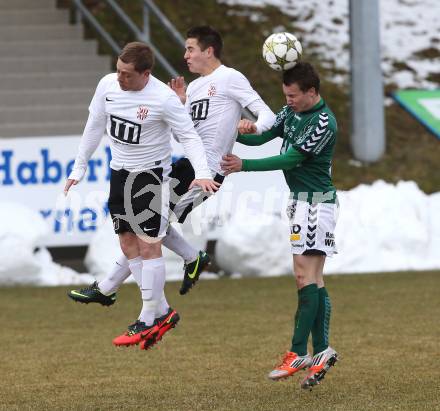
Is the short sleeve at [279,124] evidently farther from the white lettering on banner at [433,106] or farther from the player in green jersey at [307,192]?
the white lettering on banner at [433,106]

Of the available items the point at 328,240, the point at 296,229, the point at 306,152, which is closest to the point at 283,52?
the point at 306,152

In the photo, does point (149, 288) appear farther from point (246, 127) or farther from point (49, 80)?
point (49, 80)

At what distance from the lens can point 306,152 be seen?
815 cm

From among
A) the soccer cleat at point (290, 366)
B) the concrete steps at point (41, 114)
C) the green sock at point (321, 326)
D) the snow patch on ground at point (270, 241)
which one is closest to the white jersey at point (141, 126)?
the green sock at point (321, 326)

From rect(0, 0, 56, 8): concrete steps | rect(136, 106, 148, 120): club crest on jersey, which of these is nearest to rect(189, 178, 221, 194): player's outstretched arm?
rect(136, 106, 148, 120): club crest on jersey

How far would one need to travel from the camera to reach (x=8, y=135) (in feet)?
55.7

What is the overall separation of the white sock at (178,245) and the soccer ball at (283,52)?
138 centimetres

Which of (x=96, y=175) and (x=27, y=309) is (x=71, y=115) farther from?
(x=27, y=309)

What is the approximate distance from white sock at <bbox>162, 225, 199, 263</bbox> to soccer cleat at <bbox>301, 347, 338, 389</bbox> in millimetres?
1133

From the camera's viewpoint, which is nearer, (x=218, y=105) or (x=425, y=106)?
(x=218, y=105)

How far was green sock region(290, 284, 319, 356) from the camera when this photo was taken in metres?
8.35

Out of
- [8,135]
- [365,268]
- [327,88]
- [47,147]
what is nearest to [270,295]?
[365,268]

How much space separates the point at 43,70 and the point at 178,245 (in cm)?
1001

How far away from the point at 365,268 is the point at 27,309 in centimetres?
439
